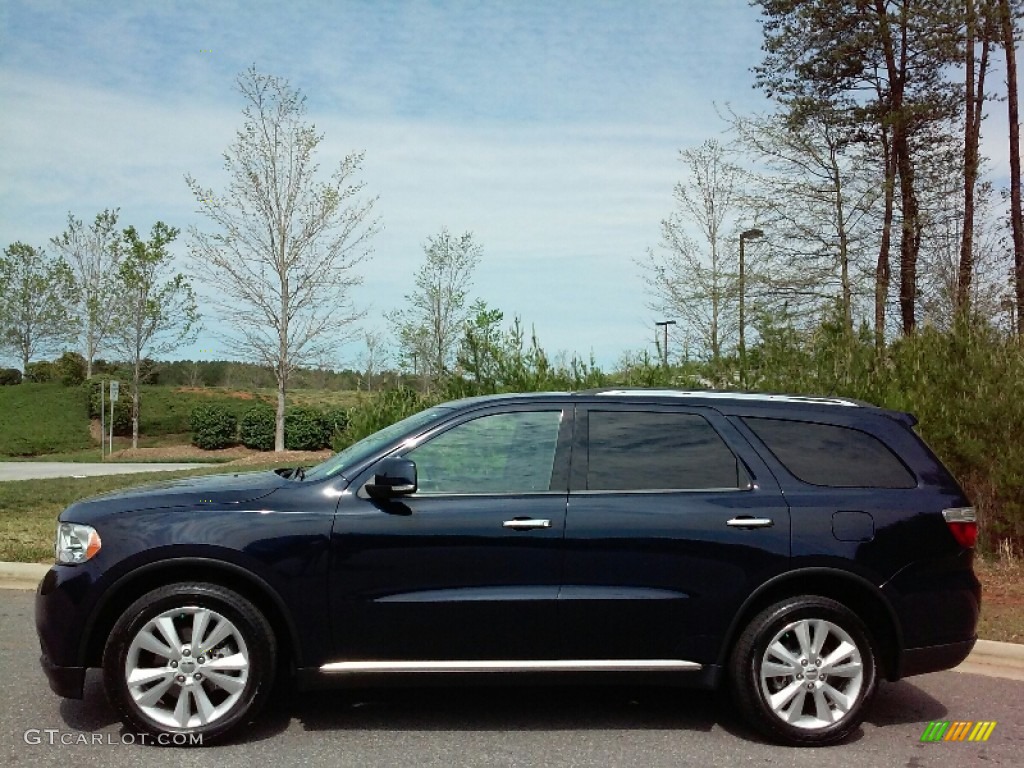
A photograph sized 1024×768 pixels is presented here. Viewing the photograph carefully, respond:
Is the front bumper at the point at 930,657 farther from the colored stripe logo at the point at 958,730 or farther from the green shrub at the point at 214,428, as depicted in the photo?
the green shrub at the point at 214,428

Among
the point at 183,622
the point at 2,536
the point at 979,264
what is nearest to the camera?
the point at 183,622

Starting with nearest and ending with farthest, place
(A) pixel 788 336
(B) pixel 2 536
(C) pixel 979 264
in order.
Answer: (B) pixel 2 536
(A) pixel 788 336
(C) pixel 979 264

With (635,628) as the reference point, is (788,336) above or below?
above

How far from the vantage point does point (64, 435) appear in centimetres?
3641

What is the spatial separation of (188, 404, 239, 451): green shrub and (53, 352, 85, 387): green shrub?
777 centimetres

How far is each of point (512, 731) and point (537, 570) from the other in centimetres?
88

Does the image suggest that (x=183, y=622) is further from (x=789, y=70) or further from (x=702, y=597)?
(x=789, y=70)

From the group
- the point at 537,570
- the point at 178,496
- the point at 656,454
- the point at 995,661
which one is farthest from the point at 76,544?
the point at 995,661

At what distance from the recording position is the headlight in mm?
4582

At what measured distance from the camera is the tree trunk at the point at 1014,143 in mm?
19328

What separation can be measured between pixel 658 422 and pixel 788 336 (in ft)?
21.3

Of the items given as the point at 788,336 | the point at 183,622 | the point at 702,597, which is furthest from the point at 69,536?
the point at 788,336

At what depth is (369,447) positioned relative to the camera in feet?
16.6

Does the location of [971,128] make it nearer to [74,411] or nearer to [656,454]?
[656,454]
